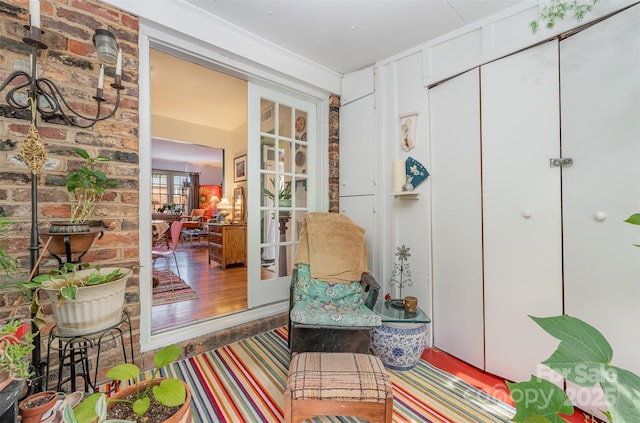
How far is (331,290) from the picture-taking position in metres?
2.23

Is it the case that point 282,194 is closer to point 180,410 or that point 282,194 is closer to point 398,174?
point 398,174

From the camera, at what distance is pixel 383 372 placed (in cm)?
138

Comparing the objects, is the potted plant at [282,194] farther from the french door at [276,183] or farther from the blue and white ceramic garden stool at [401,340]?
the blue and white ceramic garden stool at [401,340]

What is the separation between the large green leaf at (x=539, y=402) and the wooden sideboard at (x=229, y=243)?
453 cm

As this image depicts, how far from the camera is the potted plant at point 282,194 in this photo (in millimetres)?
2650

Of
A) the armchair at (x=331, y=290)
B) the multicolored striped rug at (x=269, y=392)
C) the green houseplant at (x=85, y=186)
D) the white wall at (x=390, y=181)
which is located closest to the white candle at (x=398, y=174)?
the white wall at (x=390, y=181)

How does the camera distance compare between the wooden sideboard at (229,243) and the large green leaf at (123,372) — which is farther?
the wooden sideboard at (229,243)

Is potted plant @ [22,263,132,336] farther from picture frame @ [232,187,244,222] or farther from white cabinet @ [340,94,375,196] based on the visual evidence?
picture frame @ [232,187,244,222]

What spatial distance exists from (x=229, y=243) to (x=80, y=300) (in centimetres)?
354

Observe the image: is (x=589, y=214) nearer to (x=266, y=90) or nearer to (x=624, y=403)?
(x=624, y=403)

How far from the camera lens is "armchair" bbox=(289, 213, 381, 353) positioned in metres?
1.80

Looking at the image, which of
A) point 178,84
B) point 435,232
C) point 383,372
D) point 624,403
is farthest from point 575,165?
point 178,84

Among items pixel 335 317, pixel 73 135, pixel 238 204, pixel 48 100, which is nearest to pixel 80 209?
pixel 73 135

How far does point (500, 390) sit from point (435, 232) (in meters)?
1.10
